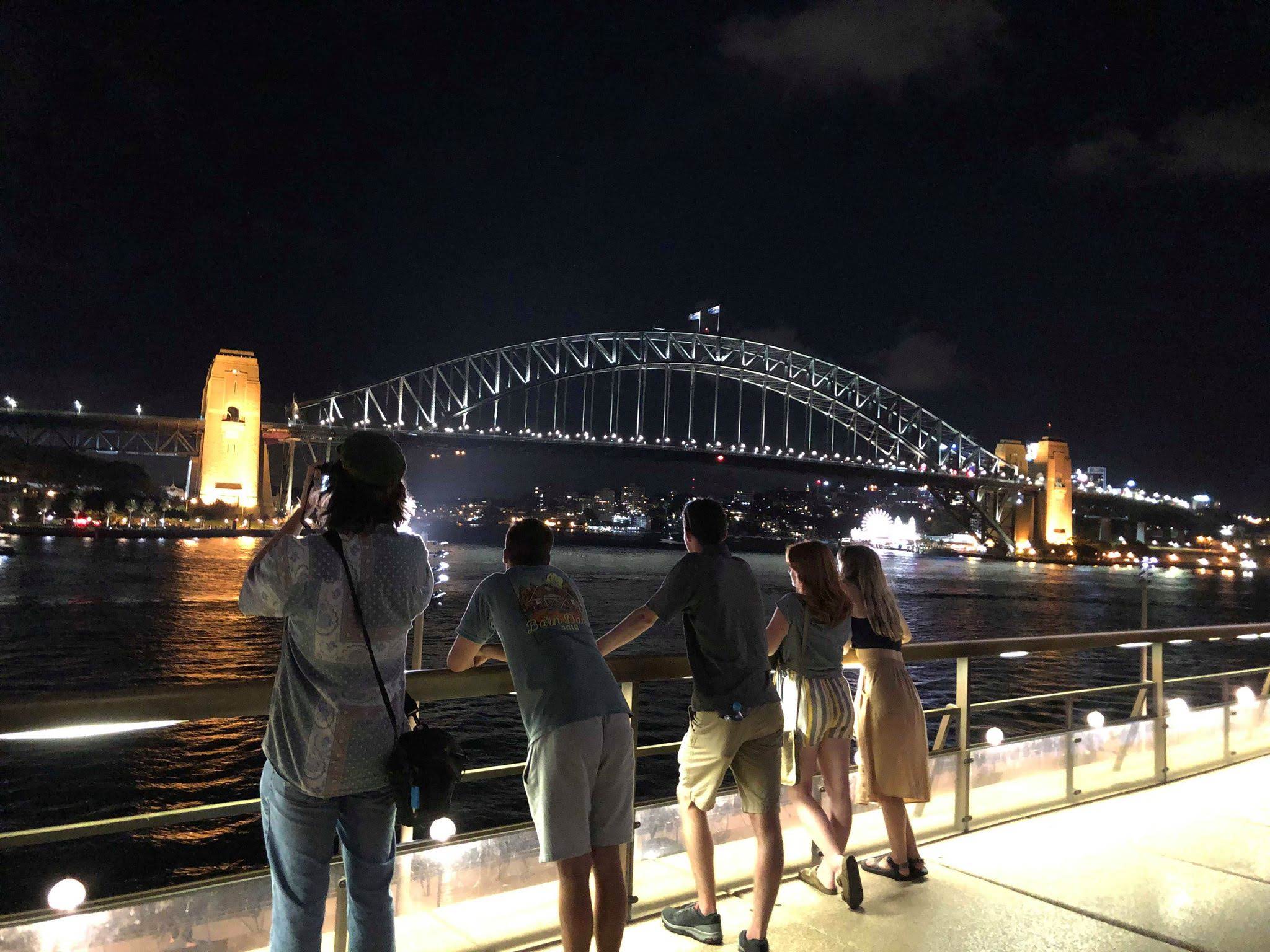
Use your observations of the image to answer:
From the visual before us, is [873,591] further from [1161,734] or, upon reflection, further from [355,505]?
[1161,734]

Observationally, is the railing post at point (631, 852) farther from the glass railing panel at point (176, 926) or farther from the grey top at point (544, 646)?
the glass railing panel at point (176, 926)

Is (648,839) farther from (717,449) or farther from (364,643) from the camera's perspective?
(717,449)

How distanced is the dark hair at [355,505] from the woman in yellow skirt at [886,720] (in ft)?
5.39

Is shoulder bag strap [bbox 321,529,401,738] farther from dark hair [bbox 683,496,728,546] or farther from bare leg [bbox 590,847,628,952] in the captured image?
dark hair [bbox 683,496,728,546]

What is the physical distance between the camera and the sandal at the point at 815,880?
294cm

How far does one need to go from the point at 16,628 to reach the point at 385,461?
74.4ft

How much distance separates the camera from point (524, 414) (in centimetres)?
8244

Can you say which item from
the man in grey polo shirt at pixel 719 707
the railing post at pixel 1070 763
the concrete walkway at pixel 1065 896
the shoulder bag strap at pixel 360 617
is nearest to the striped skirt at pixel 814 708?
the man in grey polo shirt at pixel 719 707

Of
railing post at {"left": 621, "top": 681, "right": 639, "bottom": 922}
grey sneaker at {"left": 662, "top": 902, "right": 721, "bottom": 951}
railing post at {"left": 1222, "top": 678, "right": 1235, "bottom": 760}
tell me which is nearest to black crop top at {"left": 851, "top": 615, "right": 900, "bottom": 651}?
railing post at {"left": 621, "top": 681, "right": 639, "bottom": 922}

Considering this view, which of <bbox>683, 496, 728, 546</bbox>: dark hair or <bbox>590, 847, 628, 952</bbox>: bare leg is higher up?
<bbox>683, 496, 728, 546</bbox>: dark hair

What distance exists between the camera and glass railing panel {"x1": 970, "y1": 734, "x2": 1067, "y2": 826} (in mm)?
3717

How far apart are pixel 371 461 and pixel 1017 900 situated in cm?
231

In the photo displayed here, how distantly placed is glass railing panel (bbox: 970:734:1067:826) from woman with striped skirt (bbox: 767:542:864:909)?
98 cm

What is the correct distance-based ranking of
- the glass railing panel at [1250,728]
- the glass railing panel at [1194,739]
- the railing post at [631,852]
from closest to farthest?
the railing post at [631,852] → the glass railing panel at [1194,739] → the glass railing panel at [1250,728]
